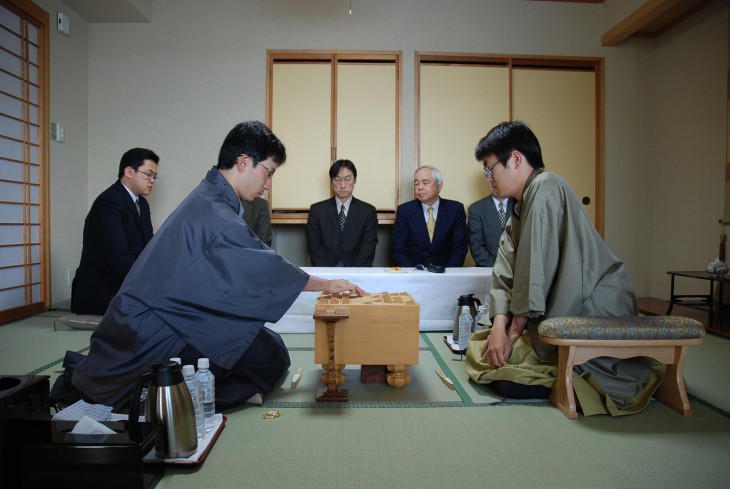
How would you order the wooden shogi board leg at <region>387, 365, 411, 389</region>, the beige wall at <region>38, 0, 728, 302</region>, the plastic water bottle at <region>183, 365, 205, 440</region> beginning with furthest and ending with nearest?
1. the beige wall at <region>38, 0, 728, 302</region>
2. the wooden shogi board leg at <region>387, 365, 411, 389</region>
3. the plastic water bottle at <region>183, 365, 205, 440</region>

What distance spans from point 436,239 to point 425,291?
1.20 m

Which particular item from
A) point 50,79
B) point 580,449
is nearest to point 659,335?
point 580,449

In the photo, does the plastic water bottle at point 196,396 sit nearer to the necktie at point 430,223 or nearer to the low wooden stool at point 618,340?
the low wooden stool at point 618,340

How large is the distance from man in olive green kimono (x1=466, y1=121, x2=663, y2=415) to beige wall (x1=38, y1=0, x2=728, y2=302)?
3033 millimetres

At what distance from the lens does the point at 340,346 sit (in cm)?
208

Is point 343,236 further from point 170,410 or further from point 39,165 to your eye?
point 170,410

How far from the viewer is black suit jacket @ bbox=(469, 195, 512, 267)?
4320 mm

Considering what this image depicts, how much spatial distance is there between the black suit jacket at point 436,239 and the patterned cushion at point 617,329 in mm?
2428

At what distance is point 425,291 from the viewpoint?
325 cm

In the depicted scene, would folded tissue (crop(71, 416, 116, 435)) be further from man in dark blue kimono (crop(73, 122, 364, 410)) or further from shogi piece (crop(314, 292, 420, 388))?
shogi piece (crop(314, 292, 420, 388))

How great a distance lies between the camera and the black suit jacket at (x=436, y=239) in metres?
4.35

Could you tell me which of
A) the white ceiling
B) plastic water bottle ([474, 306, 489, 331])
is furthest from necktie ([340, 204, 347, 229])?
the white ceiling

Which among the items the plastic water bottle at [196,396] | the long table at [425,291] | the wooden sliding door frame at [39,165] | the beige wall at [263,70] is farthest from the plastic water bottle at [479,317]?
the wooden sliding door frame at [39,165]

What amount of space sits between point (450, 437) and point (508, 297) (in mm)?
809
